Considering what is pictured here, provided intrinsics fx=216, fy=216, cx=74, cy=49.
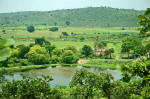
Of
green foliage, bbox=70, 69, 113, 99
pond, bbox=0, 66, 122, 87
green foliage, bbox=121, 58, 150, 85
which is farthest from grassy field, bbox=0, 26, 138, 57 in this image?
green foliage, bbox=121, 58, 150, 85

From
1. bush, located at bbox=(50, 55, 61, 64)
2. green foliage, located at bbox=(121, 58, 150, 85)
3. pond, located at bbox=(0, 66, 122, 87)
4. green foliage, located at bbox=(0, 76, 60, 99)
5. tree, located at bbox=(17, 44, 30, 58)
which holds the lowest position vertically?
pond, located at bbox=(0, 66, 122, 87)

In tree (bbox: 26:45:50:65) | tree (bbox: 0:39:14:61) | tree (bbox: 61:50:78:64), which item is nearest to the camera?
tree (bbox: 0:39:14:61)

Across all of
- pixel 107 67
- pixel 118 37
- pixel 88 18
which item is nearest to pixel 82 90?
pixel 107 67

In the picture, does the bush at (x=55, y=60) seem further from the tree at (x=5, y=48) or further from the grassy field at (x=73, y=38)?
the tree at (x=5, y=48)

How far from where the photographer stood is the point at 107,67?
44188 millimetres

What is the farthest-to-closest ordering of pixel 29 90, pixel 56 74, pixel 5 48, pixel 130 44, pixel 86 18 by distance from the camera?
→ pixel 86 18 < pixel 130 44 < pixel 56 74 < pixel 29 90 < pixel 5 48

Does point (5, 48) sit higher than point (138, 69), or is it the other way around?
point (5, 48)

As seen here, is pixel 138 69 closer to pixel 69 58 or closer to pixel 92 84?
pixel 92 84

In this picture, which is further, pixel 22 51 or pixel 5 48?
pixel 22 51

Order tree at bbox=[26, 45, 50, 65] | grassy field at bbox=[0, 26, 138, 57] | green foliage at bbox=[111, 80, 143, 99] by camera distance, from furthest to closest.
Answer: grassy field at bbox=[0, 26, 138, 57] < tree at bbox=[26, 45, 50, 65] < green foliage at bbox=[111, 80, 143, 99]

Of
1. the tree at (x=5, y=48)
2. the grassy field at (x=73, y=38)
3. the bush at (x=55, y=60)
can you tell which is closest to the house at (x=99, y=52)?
the grassy field at (x=73, y=38)

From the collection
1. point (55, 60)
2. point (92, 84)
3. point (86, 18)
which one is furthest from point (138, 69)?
point (86, 18)

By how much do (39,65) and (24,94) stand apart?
3297 centimetres

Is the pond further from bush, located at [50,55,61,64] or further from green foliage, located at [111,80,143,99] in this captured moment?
green foliage, located at [111,80,143,99]
